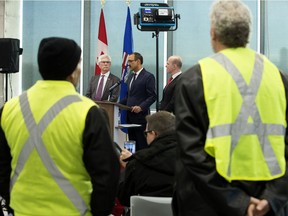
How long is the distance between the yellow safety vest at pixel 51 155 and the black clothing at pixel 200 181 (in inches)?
13.8

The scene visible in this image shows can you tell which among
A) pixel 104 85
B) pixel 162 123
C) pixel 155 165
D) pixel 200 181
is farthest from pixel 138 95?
pixel 200 181

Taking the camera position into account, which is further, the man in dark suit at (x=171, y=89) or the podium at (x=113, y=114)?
the man in dark suit at (x=171, y=89)

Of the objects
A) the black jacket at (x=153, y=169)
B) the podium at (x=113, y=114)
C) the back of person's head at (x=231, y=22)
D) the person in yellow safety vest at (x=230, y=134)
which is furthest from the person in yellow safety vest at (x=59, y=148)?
the podium at (x=113, y=114)

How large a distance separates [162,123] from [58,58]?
987mm

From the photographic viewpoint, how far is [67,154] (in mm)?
1891

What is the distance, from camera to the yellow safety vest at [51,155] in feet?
6.20

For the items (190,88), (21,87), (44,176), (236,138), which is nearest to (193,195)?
(236,138)

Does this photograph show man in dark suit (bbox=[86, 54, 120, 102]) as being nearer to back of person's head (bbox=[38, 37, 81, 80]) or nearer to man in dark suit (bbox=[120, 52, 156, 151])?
man in dark suit (bbox=[120, 52, 156, 151])

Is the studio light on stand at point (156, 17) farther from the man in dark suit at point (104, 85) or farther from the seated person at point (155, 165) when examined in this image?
the seated person at point (155, 165)

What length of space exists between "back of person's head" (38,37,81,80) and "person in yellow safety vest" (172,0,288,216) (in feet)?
1.37

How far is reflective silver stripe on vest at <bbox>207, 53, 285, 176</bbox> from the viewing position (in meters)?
1.76

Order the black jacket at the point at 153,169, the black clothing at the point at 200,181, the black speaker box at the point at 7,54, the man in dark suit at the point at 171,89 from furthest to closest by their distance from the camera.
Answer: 1. the black speaker box at the point at 7,54
2. the man in dark suit at the point at 171,89
3. the black jacket at the point at 153,169
4. the black clothing at the point at 200,181

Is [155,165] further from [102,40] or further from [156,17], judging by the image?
[102,40]

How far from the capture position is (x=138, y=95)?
6688 mm
